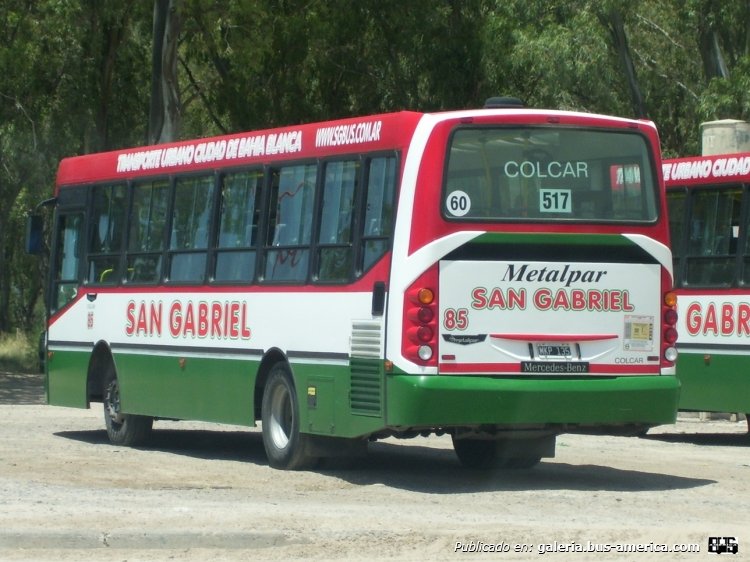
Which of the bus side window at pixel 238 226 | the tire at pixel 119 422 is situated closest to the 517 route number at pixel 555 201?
the bus side window at pixel 238 226

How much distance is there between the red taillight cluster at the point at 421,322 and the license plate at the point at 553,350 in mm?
862

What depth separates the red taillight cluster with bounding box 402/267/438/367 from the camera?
12.6m

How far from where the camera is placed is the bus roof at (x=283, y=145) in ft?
42.9

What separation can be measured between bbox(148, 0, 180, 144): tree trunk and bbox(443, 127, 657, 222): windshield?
17254 mm

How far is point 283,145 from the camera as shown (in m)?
14.9

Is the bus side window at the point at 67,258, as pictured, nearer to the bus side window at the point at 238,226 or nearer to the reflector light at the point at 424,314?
the bus side window at the point at 238,226

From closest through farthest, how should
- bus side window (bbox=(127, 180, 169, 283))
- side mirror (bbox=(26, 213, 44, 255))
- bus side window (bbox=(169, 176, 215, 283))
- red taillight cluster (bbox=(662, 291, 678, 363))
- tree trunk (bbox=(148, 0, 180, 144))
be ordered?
1. red taillight cluster (bbox=(662, 291, 678, 363))
2. bus side window (bbox=(169, 176, 215, 283))
3. bus side window (bbox=(127, 180, 169, 283))
4. side mirror (bbox=(26, 213, 44, 255))
5. tree trunk (bbox=(148, 0, 180, 144))

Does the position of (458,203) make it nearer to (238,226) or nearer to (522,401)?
(522,401)

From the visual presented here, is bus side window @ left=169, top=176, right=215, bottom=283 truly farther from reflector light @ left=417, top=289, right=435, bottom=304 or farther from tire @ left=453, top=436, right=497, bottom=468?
reflector light @ left=417, top=289, right=435, bottom=304

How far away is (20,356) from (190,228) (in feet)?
89.5

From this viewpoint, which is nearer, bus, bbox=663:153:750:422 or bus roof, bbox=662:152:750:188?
bus, bbox=663:153:750:422

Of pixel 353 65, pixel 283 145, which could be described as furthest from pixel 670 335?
pixel 353 65

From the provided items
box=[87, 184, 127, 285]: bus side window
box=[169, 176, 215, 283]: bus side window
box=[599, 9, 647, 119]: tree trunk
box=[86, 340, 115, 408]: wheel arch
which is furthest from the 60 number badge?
box=[599, 9, 647, 119]: tree trunk

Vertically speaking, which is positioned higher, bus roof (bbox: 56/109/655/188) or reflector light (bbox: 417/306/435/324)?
bus roof (bbox: 56/109/655/188)
